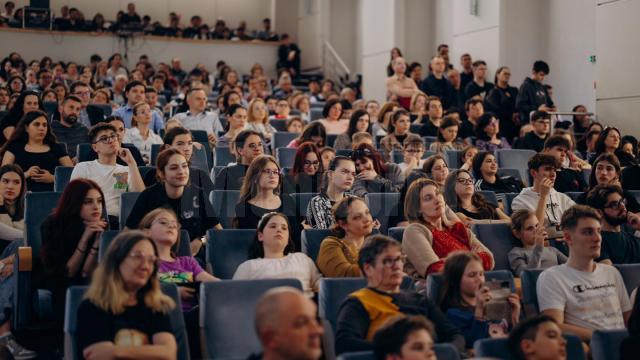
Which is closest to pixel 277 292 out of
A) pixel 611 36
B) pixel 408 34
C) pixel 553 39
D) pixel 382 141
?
pixel 382 141

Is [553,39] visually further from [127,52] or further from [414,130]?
[127,52]

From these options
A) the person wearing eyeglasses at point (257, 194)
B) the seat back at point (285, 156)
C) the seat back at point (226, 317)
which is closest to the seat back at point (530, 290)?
the seat back at point (226, 317)

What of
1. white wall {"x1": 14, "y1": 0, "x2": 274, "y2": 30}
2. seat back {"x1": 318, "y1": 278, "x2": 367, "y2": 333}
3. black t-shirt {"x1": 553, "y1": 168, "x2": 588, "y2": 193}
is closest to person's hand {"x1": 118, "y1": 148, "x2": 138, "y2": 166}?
seat back {"x1": 318, "y1": 278, "x2": 367, "y2": 333}

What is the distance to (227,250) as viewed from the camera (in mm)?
4363

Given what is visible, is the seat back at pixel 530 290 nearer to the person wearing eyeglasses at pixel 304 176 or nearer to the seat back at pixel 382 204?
the seat back at pixel 382 204

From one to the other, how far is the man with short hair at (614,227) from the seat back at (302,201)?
1620 mm

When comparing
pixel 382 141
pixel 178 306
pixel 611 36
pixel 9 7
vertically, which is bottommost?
pixel 178 306

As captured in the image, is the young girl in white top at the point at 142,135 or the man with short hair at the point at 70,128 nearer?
the young girl in white top at the point at 142,135

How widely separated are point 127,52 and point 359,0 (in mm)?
4368

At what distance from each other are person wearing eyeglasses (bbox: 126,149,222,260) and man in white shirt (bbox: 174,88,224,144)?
325cm

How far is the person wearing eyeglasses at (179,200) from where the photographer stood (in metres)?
4.61

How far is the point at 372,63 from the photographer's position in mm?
13344

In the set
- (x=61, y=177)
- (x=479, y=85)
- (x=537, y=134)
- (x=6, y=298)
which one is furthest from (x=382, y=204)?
(x=479, y=85)

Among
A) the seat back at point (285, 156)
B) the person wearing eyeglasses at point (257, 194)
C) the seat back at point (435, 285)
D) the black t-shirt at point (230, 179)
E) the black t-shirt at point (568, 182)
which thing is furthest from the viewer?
the seat back at point (285, 156)
